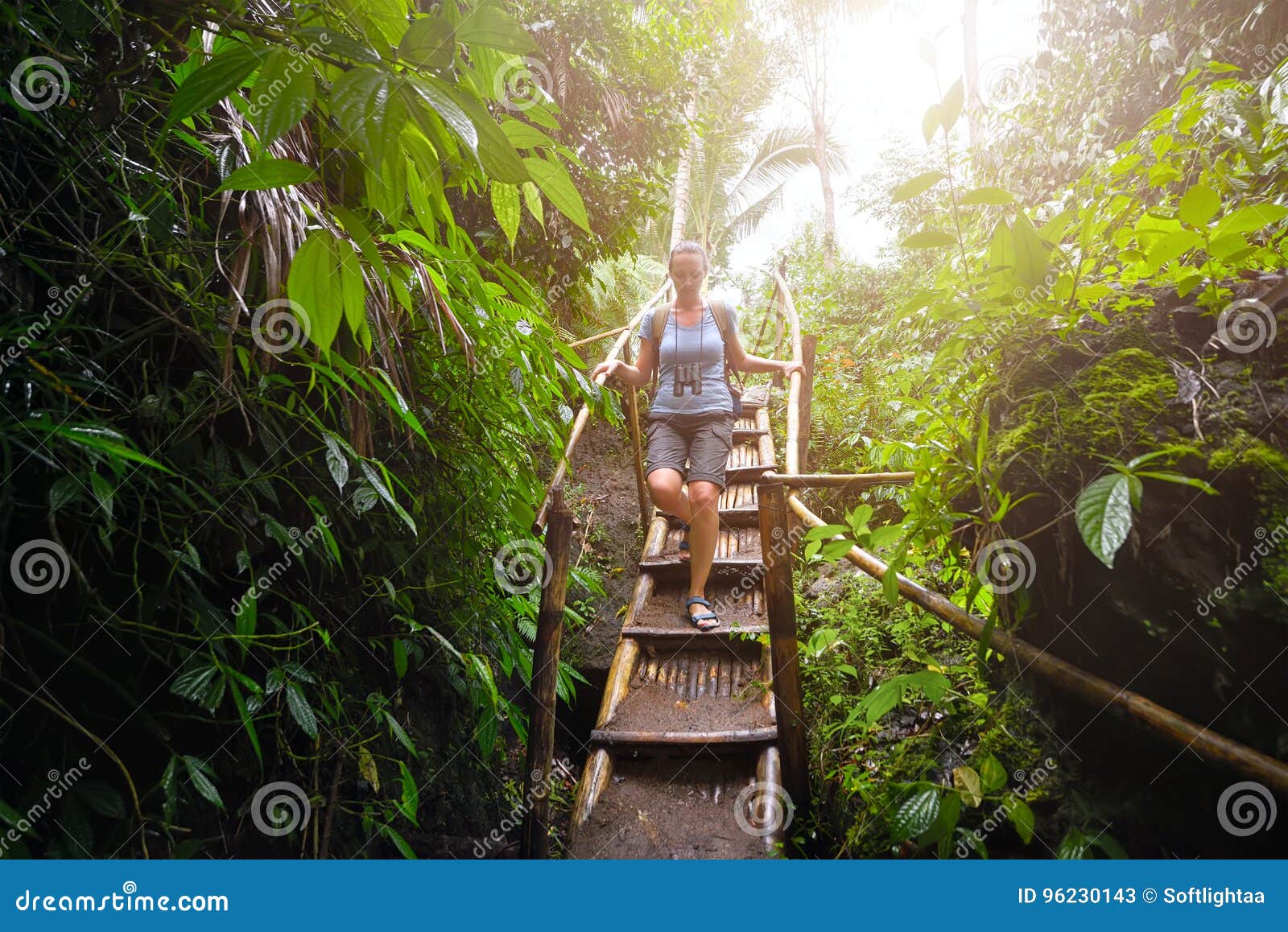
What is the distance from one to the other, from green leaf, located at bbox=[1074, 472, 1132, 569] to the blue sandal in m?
2.38

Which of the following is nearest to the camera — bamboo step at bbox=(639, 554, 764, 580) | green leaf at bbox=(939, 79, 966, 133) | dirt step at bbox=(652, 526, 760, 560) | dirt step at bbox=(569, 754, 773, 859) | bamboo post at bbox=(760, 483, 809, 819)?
green leaf at bbox=(939, 79, 966, 133)

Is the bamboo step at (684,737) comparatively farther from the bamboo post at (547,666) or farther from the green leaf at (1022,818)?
the green leaf at (1022,818)

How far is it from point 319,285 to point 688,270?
2813 mm

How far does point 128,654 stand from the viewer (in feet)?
3.81

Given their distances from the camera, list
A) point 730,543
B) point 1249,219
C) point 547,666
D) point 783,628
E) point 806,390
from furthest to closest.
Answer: point 806,390 < point 730,543 < point 547,666 < point 783,628 < point 1249,219

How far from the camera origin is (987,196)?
101 cm

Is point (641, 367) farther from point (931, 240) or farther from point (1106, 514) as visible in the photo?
point (1106, 514)

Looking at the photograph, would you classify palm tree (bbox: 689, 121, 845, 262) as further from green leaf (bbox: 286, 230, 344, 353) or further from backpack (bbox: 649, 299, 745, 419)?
green leaf (bbox: 286, 230, 344, 353)

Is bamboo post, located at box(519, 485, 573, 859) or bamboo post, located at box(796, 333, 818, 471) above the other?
bamboo post, located at box(796, 333, 818, 471)

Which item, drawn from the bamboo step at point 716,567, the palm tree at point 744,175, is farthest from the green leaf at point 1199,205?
the palm tree at point 744,175

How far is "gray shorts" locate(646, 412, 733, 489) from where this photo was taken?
3.16 m

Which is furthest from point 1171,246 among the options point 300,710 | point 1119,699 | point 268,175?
point 300,710

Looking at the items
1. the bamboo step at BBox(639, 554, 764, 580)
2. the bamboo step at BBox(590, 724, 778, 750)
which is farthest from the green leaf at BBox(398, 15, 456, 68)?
the bamboo step at BBox(639, 554, 764, 580)

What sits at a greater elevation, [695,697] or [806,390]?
[806,390]
